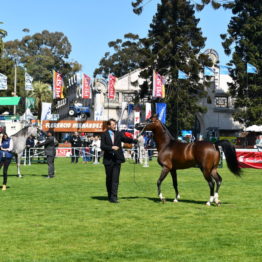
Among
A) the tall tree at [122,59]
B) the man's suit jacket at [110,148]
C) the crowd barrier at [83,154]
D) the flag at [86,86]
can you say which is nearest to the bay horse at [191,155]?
the man's suit jacket at [110,148]

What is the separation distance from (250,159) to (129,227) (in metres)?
20.7

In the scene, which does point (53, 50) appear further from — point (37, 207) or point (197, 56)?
point (37, 207)

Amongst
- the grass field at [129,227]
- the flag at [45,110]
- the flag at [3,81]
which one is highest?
the flag at [3,81]

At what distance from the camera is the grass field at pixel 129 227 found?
7.44 meters

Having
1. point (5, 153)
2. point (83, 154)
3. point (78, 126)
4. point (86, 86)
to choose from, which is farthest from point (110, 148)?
point (86, 86)

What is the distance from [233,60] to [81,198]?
43.3 meters

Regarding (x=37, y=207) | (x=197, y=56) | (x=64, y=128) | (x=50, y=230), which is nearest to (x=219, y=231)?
(x=50, y=230)

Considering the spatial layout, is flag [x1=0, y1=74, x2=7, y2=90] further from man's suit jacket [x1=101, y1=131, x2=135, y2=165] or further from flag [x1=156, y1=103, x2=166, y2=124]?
man's suit jacket [x1=101, y1=131, x2=135, y2=165]

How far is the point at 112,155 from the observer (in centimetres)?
1364

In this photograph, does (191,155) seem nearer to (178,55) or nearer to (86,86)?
(86,86)

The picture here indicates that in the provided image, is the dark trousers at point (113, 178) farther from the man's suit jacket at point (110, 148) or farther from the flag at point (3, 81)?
the flag at point (3, 81)

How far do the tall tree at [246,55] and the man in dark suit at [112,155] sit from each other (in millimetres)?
41909

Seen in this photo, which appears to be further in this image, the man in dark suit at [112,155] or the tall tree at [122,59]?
the tall tree at [122,59]

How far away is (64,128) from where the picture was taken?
49.6 metres
